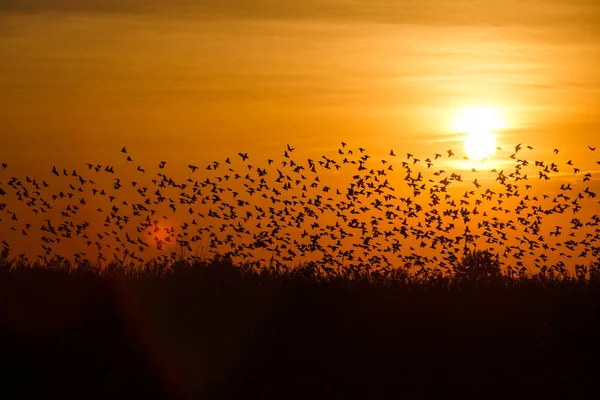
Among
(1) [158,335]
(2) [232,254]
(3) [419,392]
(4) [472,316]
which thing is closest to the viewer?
(3) [419,392]

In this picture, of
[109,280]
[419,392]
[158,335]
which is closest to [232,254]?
[109,280]

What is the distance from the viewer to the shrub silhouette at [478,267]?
17.6 meters

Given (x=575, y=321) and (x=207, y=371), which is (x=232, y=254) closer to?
(x=207, y=371)

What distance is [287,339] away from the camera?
48.1 ft

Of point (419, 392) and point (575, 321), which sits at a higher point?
point (575, 321)

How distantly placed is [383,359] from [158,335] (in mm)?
3242

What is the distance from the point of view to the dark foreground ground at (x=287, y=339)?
13477mm

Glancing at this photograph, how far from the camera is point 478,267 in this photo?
1833 cm

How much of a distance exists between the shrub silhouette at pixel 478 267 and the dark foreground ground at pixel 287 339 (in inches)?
34.0

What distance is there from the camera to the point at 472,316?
15469 mm

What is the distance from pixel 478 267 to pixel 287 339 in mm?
5106

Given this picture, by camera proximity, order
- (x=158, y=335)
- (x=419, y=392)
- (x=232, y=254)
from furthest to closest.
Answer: (x=232, y=254) → (x=158, y=335) → (x=419, y=392)

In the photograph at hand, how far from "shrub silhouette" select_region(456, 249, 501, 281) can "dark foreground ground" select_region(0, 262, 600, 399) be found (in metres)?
0.86

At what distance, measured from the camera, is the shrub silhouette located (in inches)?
693
